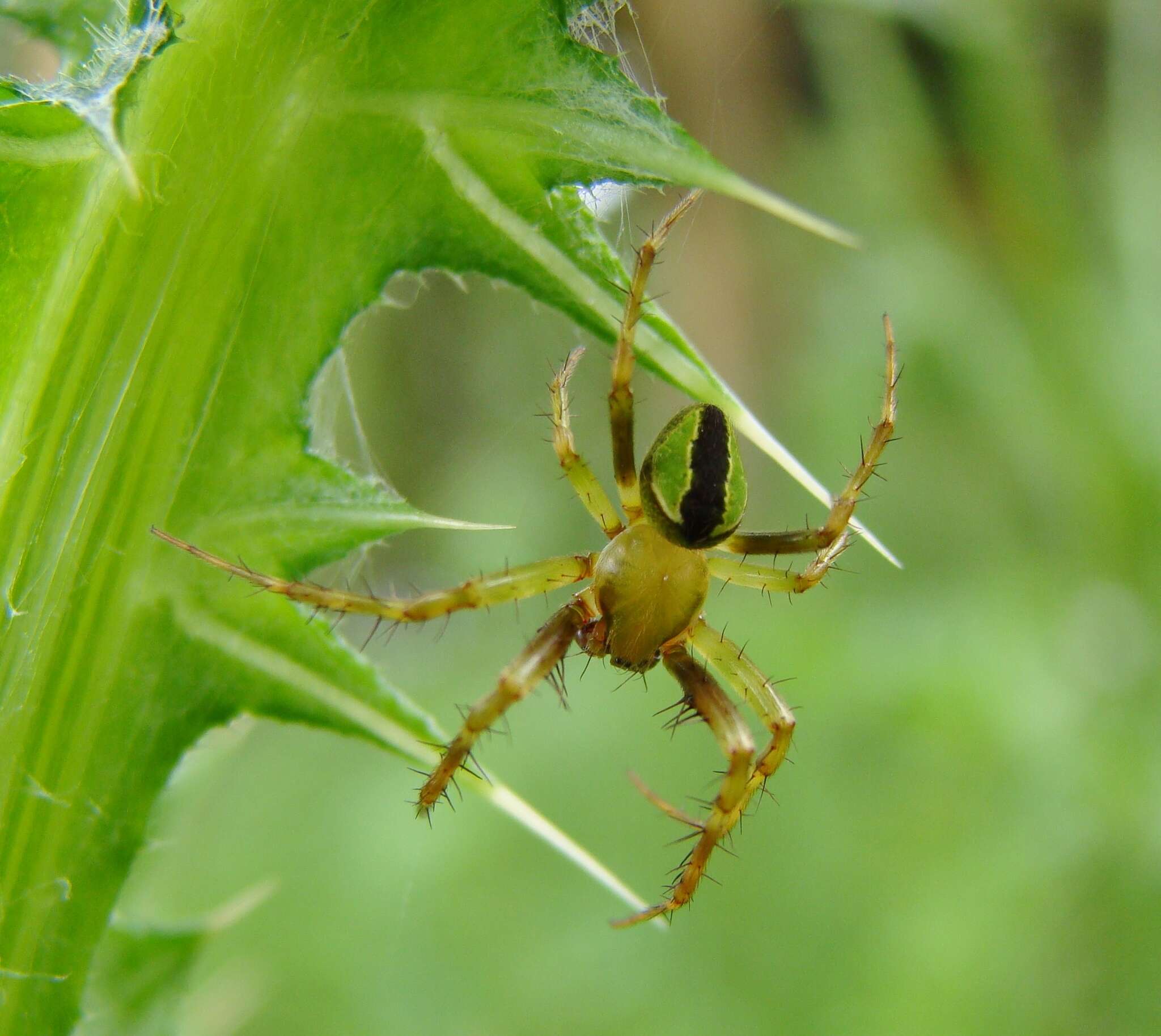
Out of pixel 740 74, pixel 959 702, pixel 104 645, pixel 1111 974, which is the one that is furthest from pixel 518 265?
pixel 740 74

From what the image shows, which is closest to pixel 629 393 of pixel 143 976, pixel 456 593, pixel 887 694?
pixel 456 593

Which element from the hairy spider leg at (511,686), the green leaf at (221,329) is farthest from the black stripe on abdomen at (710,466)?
the green leaf at (221,329)

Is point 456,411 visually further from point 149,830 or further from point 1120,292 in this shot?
point 149,830

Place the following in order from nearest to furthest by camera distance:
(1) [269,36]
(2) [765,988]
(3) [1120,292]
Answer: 1. (1) [269,36]
2. (2) [765,988]
3. (3) [1120,292]

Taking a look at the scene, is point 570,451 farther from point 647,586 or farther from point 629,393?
point 647,586

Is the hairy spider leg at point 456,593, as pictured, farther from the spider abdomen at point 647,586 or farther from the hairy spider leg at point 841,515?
the hairy spider leg at point 841,515

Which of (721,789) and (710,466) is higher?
(710,466)

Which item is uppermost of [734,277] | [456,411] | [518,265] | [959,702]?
[518,265]
